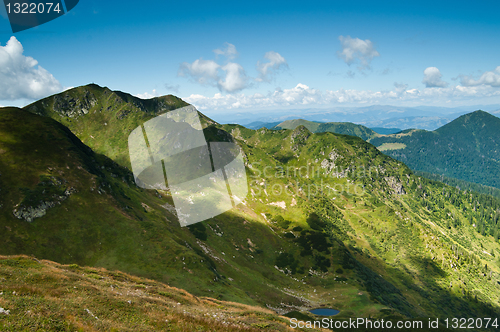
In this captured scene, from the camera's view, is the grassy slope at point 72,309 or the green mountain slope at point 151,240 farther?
the green mountain slope at point 151,240

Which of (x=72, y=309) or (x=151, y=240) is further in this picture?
(x=151, y=240)

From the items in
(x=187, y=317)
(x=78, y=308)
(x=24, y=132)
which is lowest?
(x=187, y=317)

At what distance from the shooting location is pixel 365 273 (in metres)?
158

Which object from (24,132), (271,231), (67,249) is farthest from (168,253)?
(271,231)

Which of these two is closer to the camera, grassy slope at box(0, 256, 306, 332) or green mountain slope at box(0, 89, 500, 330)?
grassy slope at box(0, 256, 306, 332)

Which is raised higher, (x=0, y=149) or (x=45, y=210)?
(x=0, y=149)

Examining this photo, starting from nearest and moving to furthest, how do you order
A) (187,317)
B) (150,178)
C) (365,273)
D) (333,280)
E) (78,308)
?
(78,308), (187,317), (333,280), (365,273), (150,178)

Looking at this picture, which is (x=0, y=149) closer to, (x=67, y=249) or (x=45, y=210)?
(x=45, y=210)

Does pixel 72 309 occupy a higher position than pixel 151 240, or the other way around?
pixel 72 309

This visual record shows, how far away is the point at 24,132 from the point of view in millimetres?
92188

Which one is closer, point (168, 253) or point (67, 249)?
point (67, 249)

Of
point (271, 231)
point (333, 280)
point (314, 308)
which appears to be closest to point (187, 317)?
point (314, 308)

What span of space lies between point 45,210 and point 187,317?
2850 inches

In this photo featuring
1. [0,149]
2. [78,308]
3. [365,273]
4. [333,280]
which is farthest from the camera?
[365,273]
